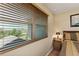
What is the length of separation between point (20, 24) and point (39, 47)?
35 centimetres

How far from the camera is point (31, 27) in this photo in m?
1.16

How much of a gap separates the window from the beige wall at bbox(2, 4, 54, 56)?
0.06 m

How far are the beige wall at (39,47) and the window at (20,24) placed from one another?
0.19ft

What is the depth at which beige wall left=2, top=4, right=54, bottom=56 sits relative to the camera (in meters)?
0.92

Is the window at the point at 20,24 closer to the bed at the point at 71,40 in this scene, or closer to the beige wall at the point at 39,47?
the beige wall at the point at 39,47

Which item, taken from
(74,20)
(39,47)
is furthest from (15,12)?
(74,20)

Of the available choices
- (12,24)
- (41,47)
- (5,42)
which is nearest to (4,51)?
(5,42)

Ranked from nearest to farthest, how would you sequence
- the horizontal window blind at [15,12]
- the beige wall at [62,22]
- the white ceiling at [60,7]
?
the horizontal window blind at [15,12]
the white ceiling at [60,7]
the beige wall at [62,22]

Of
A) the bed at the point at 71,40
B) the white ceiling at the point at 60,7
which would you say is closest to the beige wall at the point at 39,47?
the white ceiling at the point at 60,7

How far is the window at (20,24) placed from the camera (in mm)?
845

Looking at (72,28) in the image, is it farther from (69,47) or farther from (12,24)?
(12,24)

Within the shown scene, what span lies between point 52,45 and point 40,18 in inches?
14.7

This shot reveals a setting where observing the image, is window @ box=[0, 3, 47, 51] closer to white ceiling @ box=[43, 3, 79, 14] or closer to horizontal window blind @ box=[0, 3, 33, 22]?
horizontal window blind @ box=[0, 3, 33, 22]

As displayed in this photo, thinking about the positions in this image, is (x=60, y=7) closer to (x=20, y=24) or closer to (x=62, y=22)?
(x=62, y=22)
